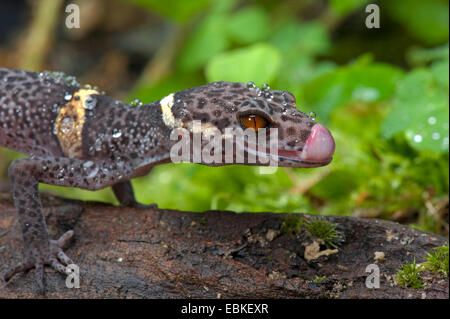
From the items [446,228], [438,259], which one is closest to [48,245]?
[438,259]

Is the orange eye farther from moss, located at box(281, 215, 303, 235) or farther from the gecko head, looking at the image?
moss, located at box(281, 215, 303, 235)

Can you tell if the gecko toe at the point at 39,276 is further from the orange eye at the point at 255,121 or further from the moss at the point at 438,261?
the moss at the point at 438,261

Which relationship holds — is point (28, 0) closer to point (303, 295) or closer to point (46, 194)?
point (46, 194)

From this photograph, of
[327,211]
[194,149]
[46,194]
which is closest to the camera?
[194,149]

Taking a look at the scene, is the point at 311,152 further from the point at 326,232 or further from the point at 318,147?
the point at 326,232

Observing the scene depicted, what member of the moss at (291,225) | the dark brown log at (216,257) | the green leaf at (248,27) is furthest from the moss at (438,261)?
the green leaf at (248,27)

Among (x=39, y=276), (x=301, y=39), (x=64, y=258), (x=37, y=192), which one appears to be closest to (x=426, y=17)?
(x=301, y=39)
